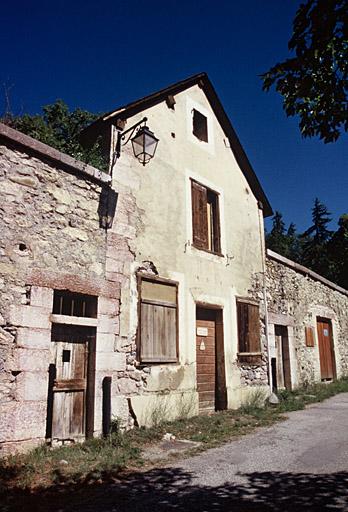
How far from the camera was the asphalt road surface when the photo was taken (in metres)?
3.62

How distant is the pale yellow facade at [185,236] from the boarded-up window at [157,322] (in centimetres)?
17

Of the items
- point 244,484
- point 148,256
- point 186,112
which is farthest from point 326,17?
point 186,112

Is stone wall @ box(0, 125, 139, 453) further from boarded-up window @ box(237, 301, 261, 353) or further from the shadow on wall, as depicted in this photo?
boarded-up window @ box(237, 301, 261, 353)

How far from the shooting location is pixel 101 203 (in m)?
6.97

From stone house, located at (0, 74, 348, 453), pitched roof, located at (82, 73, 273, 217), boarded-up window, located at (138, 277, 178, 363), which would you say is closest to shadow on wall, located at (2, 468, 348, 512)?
stone house, located at (0, 74, 348, 453)

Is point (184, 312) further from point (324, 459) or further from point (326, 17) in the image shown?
point (326, 17)

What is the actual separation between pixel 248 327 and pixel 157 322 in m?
3.22

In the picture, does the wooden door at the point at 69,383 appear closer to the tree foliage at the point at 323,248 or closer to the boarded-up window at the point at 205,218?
the boarded-up window at the point at 205,218

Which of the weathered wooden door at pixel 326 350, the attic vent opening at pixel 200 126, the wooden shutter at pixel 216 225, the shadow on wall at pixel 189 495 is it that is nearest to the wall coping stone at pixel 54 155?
the wooden shutter at pixel 216 225

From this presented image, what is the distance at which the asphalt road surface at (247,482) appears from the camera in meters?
3.62

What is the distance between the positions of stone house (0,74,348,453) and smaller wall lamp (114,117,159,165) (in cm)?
5

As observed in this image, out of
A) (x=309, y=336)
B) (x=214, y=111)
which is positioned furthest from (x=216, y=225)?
(x=309, y=336)

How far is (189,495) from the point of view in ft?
12.7

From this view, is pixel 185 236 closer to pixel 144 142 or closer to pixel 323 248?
pixel 144 142
